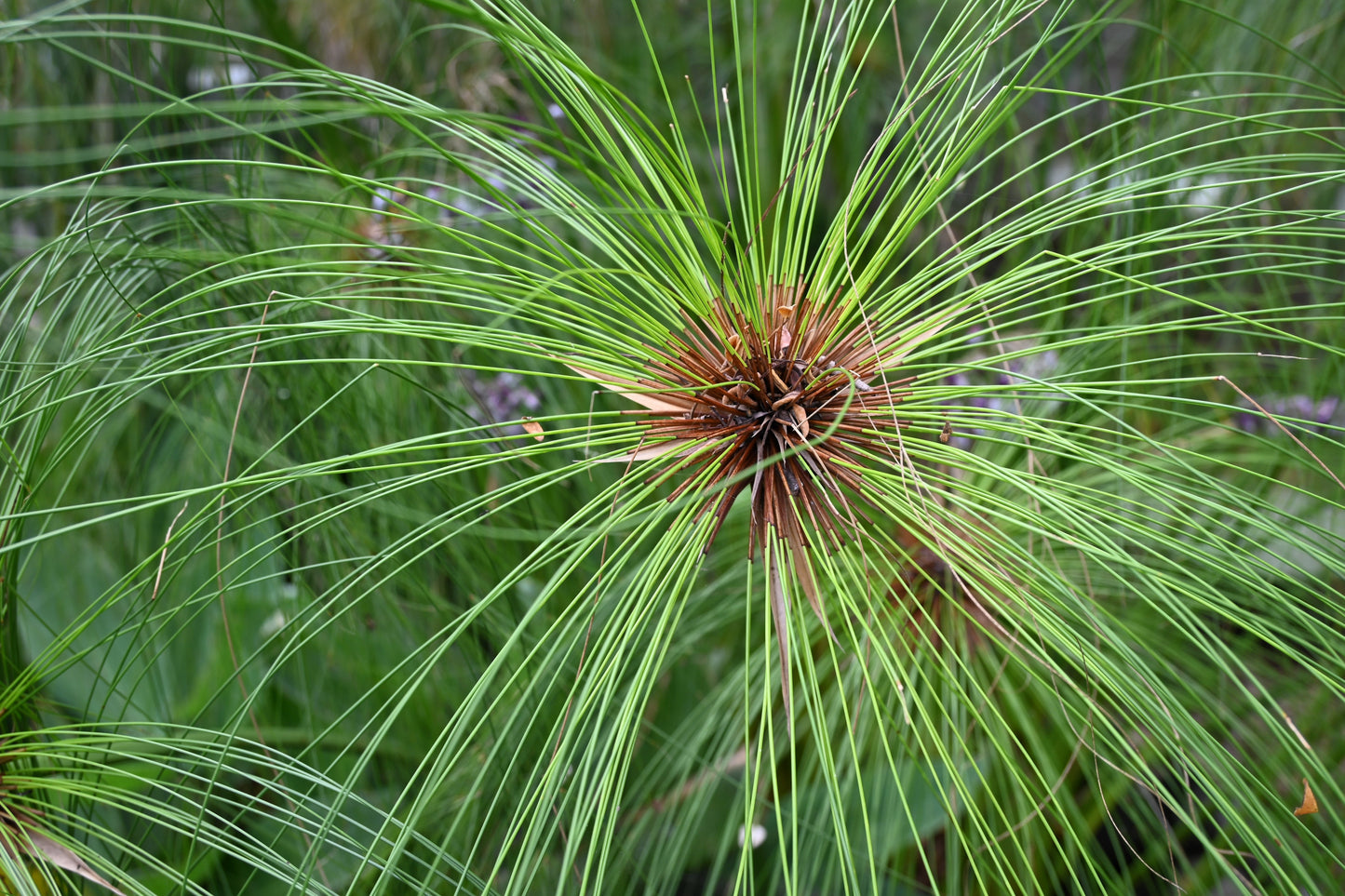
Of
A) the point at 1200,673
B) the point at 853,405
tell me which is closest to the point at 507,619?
the point at 853,405

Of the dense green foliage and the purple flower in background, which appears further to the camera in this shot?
the purple flower in background

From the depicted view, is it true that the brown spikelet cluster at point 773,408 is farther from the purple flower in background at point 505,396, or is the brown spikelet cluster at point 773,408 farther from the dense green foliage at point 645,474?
the purple flower in background at point 505,396

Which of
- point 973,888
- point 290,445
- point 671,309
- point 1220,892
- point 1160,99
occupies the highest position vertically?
point 1160,99

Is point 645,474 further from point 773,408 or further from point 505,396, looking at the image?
point 505,396

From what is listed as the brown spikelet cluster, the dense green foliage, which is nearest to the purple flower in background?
the dense green foliage

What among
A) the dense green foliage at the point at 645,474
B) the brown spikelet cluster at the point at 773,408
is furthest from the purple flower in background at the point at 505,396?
the brown spikelet cluster at the point at 773,408

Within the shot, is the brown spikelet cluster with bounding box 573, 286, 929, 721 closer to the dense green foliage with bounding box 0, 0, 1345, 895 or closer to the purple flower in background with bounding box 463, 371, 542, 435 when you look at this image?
the dense green foliage with bounding box 0, 0, 1345, 895

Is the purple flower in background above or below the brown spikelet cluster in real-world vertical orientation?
below

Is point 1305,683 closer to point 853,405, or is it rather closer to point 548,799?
point 853,405

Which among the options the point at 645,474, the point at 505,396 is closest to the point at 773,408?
the point at 645,474
